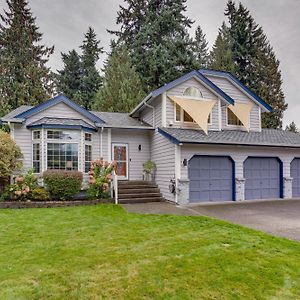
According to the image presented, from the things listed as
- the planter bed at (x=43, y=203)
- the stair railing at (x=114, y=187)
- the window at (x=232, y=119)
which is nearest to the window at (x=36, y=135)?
the planter bed at (x=43, y=203)

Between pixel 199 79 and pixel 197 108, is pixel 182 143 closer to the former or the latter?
Answer: pixel 197 108

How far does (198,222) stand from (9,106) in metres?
23.3

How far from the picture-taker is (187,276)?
4.30 m

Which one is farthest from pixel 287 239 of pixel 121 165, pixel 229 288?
pixel 121 165

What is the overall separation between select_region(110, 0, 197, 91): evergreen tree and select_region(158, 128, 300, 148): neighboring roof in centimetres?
1439

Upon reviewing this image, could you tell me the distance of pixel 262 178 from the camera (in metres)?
14.4

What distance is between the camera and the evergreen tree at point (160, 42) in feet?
90.8

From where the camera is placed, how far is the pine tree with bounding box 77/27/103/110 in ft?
109

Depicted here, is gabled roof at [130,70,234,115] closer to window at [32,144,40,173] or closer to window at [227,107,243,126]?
window at [227,107,243,126]

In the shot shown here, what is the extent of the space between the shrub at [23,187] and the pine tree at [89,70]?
20.6 meters

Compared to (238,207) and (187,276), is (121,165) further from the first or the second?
(187,276)

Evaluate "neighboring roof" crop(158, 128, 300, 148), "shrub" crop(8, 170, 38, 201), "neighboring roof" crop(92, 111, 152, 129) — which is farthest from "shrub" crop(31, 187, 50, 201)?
"neighboring roof" crop(158, 128, 300, 148)

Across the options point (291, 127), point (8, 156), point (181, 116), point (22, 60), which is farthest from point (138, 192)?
point (291, 127)

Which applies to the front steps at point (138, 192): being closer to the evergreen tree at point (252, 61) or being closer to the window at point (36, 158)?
the window at point (36, 158)
